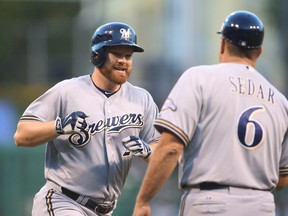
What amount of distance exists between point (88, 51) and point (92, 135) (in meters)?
25.6

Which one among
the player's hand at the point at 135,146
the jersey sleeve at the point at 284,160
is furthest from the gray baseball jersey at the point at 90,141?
the jersey sleeve at the point at 284,160

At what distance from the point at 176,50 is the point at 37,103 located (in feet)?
72.2

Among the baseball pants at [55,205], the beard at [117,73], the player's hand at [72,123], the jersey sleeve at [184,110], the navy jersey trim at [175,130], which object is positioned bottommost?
the baseball pants at [55,205]

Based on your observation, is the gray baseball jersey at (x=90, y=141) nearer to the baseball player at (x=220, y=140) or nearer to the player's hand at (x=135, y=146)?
the player's hand at (x=135, y=146)

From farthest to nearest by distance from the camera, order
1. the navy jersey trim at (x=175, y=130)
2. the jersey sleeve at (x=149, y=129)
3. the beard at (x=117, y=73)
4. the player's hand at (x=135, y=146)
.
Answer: the jersey sleeve at (x=149, y=129), the beard at (x=117, y=73), the player's hand at (x=135, y=146), the navy jersey trim at (x=175, y=130)

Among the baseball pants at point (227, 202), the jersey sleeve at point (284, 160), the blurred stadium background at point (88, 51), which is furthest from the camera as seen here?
the blurred stadium background at point (88, 51)

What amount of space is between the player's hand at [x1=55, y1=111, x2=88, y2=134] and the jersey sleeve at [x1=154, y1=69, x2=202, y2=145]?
0.95 meters

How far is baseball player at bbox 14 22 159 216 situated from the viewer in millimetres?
7258

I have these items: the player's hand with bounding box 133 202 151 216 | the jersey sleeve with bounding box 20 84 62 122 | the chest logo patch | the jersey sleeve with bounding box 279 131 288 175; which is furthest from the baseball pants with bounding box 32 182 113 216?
the jersey sleeve with bounding box 279 131 288 175

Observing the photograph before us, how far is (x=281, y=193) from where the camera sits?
15.3 m

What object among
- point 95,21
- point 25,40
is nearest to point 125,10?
point 95,21

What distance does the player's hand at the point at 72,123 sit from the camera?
687 centimetres

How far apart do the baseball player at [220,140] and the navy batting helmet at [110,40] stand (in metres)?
1.31

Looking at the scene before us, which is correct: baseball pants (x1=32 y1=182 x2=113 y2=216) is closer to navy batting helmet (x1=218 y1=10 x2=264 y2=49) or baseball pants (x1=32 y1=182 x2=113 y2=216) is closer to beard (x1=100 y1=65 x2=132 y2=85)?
beard (x1=100 y1=65 x2=132 y2=85)
